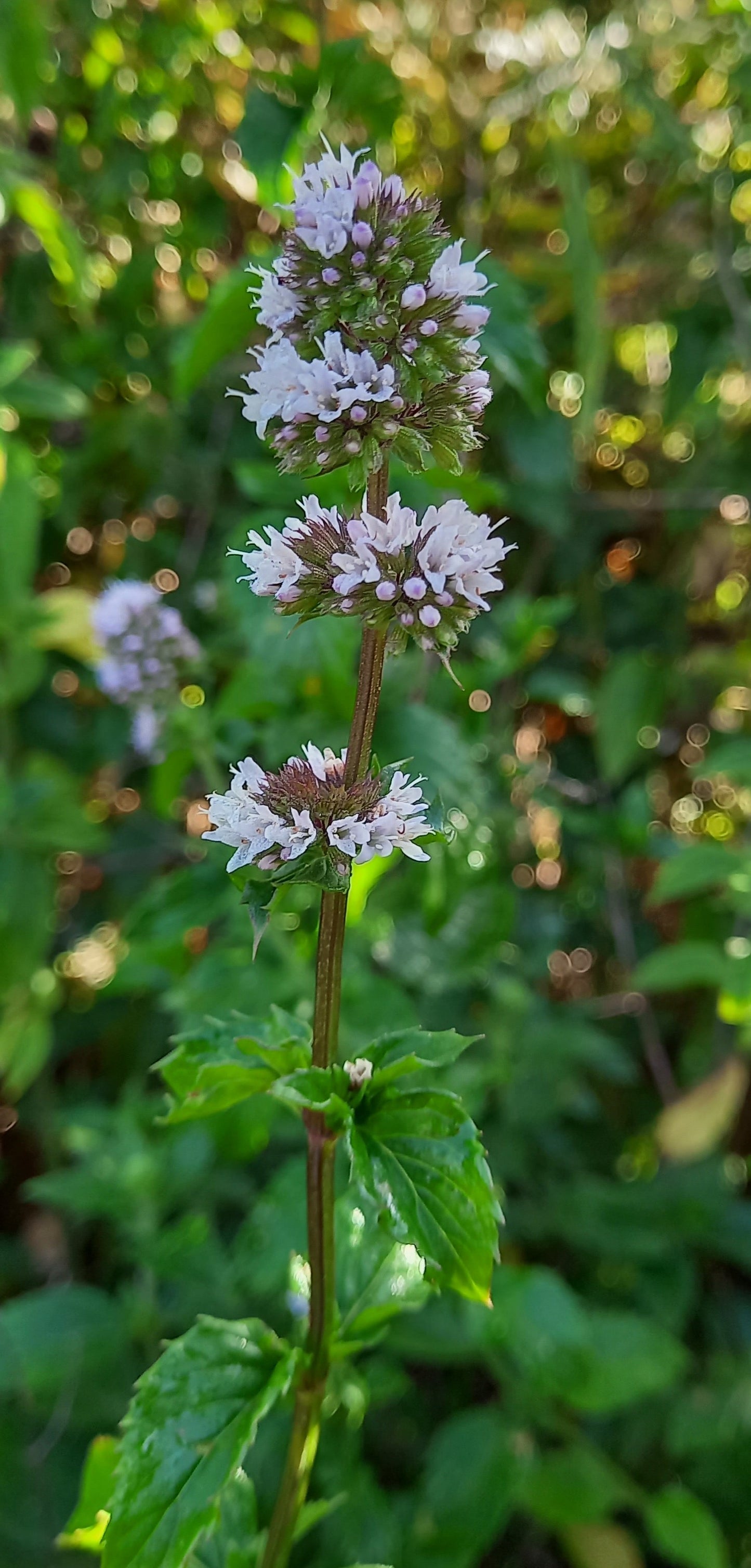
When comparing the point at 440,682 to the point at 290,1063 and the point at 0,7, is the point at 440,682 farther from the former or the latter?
the point at 0,7

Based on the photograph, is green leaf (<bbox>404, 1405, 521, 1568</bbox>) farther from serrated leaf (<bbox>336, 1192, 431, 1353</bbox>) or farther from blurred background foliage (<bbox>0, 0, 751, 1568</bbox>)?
serrated leaf (<bbox>336, 1192, 431, 1353</bbox>)

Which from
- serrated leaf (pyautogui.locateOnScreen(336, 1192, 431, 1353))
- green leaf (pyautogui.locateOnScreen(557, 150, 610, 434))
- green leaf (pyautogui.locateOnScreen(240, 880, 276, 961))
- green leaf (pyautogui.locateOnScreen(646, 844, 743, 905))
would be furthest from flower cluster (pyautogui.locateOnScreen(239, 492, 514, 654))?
green leaf (pyautogui.locateOnScreen(557, 150, 610, 434))

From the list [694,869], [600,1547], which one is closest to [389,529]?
[694,869]

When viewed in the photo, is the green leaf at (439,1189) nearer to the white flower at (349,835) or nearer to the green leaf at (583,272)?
the white flower at (349,835)

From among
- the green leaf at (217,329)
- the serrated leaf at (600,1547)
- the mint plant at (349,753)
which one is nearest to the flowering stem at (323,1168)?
the mint plant at (349,753)

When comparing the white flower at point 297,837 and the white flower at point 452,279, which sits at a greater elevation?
the white flower at point 452,279

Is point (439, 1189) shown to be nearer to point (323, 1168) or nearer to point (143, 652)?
point (323, 1168)

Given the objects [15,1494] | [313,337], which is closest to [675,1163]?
[15,1494]
